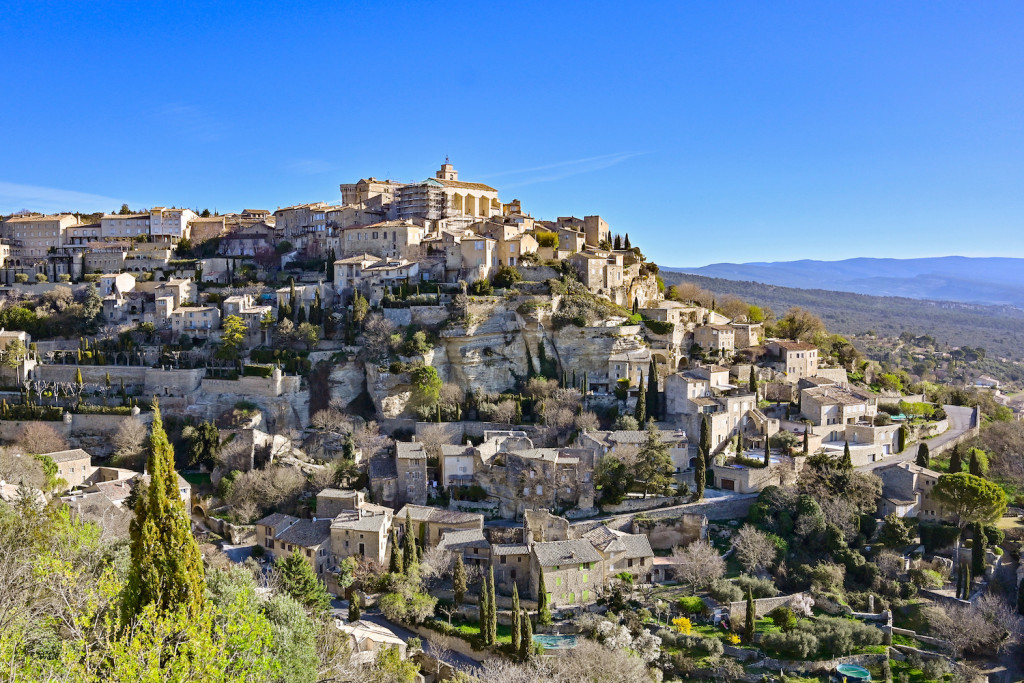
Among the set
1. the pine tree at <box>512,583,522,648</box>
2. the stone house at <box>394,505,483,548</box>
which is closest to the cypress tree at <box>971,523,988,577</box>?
the pine tree at <box>512,583,522,648</box>

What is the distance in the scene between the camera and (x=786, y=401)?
1667 inches

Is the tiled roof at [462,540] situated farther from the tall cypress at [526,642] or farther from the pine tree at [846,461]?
the pine tree at [846,461]

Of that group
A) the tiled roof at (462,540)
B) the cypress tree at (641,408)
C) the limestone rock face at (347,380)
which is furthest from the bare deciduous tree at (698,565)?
the limestone rock face at (347,380)

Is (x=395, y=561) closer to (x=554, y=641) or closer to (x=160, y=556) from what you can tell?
(x=554, y=641)

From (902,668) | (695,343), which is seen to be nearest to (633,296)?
(695,343)

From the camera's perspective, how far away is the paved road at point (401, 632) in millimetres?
25609

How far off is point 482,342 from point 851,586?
22.2m

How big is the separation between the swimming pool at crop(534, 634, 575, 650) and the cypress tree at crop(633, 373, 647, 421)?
1428 cm

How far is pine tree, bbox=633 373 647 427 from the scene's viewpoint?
126ft

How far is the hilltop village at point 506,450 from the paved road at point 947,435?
→ 1.05 feet

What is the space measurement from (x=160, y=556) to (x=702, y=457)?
24479mm

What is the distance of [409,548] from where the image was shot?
98.6 feet

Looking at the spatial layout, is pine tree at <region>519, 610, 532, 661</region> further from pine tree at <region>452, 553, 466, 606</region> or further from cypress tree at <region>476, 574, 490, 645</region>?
pine tree at <region>452, 553, 466, 606</region>

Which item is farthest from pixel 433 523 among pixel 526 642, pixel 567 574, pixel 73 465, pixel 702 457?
pixel 73 465
